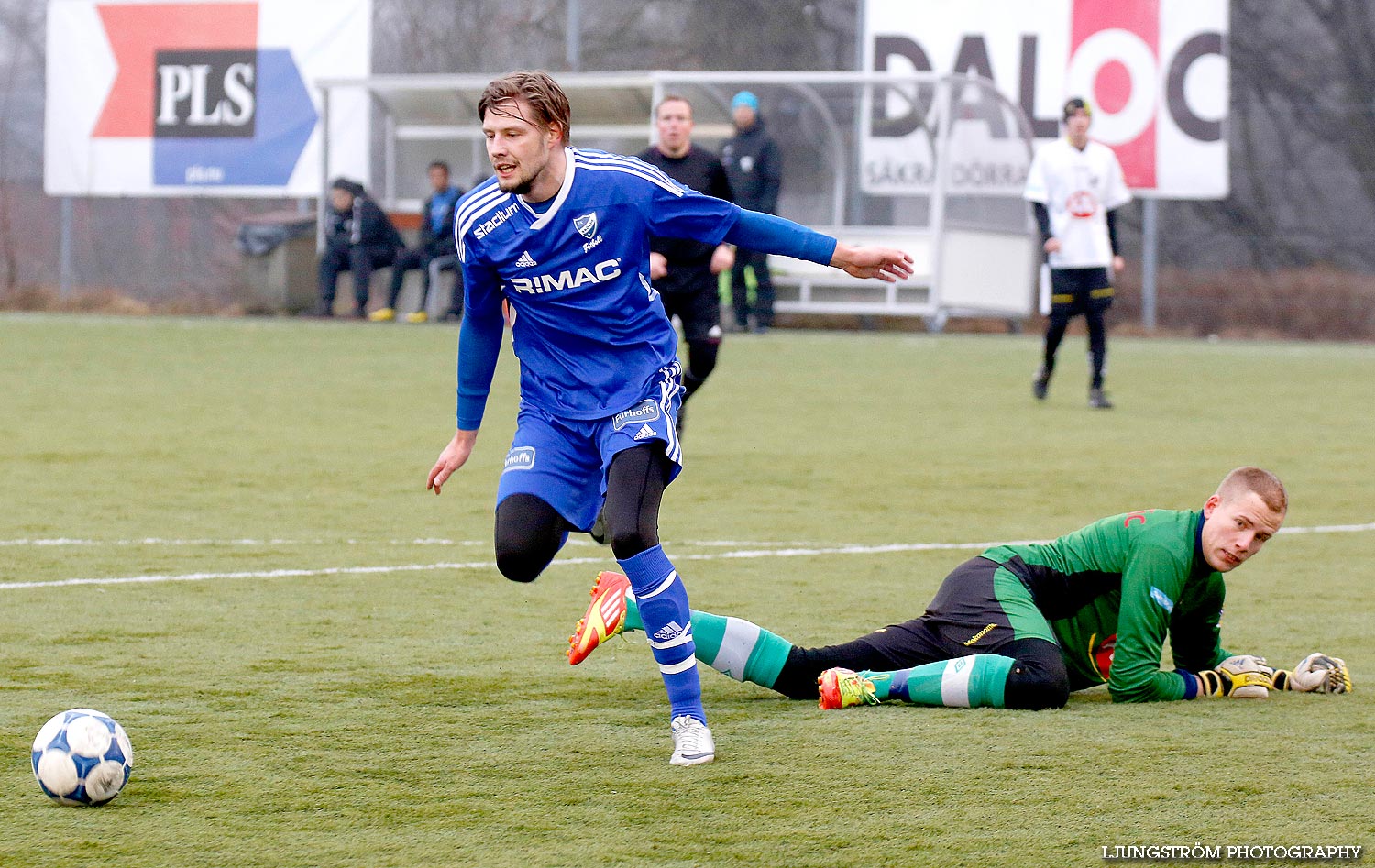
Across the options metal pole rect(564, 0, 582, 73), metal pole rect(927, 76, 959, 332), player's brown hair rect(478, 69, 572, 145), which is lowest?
player's brown hair rect(478, 69, 572, 145)

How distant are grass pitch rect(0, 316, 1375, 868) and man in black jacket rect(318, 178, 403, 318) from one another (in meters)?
9.10

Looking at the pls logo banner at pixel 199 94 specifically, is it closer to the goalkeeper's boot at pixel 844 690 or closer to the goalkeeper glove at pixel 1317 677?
the goalkeeper's boot at pixel 844 690

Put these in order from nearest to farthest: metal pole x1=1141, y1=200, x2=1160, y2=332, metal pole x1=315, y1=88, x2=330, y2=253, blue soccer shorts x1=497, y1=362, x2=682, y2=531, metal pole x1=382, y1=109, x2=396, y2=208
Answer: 1. blue soccer shorts x1=497, y1=362, x2=682, y2=531
2. metal pole x1=1141, y1=200, x2=1160, y2=332
3. metal pole x1=315, y1=88, x2=330, y2=253
4. metal pole x1=382, y1=109, x2=396, y2=208

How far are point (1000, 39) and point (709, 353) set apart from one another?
1274 cm

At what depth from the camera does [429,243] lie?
2083cm

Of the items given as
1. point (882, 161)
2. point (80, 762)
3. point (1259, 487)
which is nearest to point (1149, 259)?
point (882, 161)

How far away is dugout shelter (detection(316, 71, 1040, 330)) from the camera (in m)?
20.3

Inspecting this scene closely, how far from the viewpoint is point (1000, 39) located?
818 inches

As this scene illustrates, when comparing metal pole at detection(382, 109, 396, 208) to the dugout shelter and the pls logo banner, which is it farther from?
the dugout shelter

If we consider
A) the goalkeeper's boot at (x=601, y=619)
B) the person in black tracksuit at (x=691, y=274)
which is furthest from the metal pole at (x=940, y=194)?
the goalkeeper's boot at (x=601, y=619)

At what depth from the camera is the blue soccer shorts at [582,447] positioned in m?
4.23

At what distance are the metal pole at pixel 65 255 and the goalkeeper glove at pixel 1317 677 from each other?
2103 centimetres

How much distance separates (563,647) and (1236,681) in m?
1.86

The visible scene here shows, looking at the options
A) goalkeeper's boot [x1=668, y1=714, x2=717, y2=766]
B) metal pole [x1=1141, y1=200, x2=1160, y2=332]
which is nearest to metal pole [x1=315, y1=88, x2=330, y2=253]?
metal pole [x1=1141, y1=200, x2=1160, y2=332]
